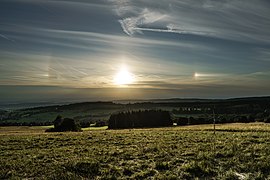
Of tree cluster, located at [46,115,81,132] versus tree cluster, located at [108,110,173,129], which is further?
tree cluster, located at [108,110,173,129]

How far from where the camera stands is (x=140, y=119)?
413 feet

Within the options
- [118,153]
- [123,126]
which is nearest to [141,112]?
[123,126]

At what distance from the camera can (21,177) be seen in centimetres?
1428

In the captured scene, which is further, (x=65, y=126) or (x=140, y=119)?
(x=140, y=119)

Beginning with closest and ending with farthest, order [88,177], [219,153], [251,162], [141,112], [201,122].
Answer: [88,177]
[251,162]
[219,153]
[201,122]
[141,112]

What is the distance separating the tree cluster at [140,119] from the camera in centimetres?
12050

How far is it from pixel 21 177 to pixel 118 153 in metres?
7.90

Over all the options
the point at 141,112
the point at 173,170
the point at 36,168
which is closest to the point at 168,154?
the point at 173,170

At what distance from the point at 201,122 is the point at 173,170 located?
105m

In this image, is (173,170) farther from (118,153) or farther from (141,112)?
(141,112)

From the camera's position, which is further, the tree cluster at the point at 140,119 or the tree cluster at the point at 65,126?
the tree cluster at the point at 140,119

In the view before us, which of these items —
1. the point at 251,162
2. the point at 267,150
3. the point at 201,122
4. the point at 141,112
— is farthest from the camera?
the point at 141,112

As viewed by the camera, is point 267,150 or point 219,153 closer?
point 219,153

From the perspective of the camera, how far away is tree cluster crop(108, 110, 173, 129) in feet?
395
